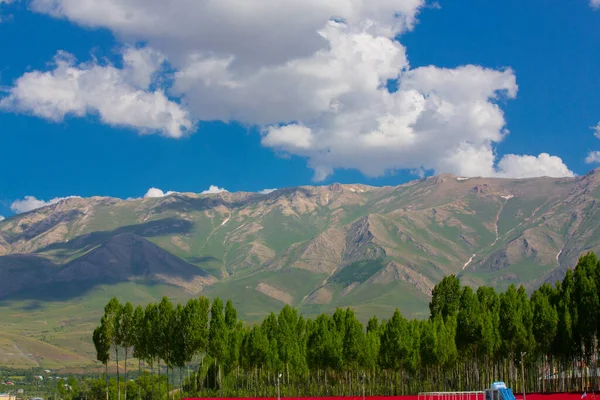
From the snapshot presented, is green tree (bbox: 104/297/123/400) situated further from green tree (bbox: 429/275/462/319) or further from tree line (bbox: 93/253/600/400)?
green tree (bbox: 429/275/462/319)

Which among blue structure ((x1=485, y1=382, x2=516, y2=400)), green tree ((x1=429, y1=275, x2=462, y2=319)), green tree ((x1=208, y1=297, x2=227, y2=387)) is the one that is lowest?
blue structure ((x1=485, y1=382, x2=516, y2=400))

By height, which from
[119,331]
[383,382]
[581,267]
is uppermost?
[581,267]

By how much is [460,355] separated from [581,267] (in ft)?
72.4

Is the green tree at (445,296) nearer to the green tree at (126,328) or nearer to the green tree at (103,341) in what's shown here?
the green tree at (126,328)

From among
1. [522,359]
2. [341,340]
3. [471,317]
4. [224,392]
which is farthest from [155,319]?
[522,359]

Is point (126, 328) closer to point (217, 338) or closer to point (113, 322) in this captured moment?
point (113, 322)

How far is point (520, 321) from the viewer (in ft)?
339

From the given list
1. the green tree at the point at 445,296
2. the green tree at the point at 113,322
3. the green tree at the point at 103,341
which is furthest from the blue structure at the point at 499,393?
the green tree at the point at 445,296

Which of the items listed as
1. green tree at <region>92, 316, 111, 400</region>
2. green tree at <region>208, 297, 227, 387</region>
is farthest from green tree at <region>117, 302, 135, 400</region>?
green tree at <region>208, 297, 227, 387</region>

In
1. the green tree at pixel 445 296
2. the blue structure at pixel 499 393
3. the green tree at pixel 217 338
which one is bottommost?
the blue structure at pixel 499 393

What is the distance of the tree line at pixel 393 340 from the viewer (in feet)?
337

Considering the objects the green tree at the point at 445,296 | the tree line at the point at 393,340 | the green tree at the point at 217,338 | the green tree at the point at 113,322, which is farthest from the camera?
the green tree at the point at 445,296

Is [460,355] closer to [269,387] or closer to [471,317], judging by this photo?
[471,317]

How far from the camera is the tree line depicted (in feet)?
337
